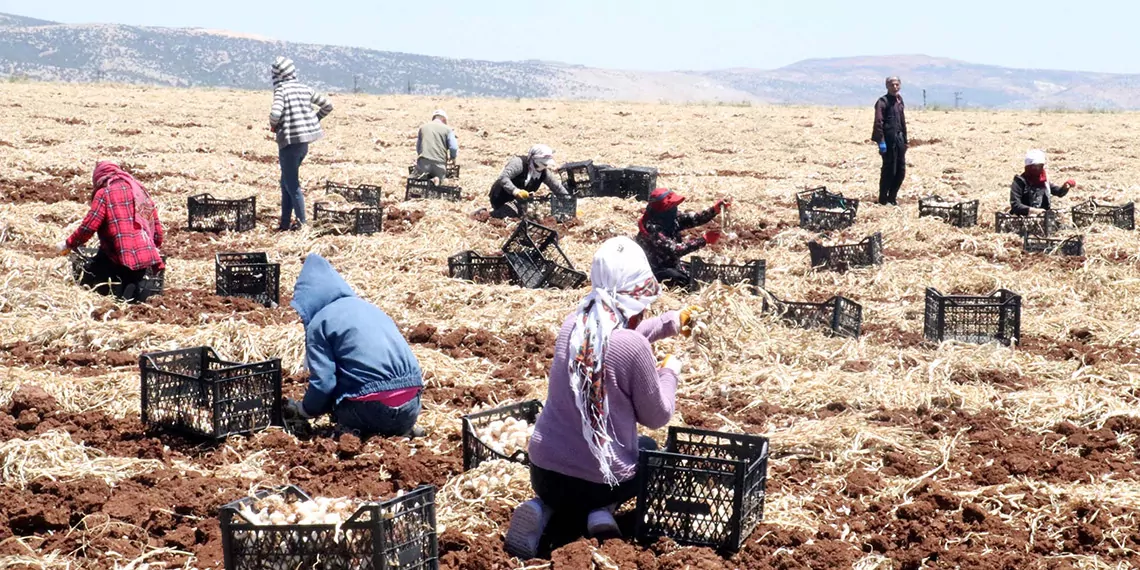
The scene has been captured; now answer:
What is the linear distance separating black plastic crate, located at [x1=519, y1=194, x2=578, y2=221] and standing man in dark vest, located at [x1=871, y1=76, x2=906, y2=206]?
4.55 metres

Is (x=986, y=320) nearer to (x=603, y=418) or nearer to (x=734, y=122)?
(x=603, y=418)

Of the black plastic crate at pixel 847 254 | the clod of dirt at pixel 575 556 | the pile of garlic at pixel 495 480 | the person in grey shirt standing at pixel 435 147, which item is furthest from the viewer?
the person in grey shirt standing at pixel 435 147

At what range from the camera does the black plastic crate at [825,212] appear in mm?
14739

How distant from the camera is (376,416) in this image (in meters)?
6.77

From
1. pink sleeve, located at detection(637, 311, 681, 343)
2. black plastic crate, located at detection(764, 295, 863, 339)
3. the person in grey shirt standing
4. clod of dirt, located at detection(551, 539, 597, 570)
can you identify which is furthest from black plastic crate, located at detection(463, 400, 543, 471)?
the person in grey shirt standing

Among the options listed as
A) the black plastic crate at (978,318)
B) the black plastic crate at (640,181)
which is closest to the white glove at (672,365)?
the black plastic crate at (978,318)

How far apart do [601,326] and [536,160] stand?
31.8 feet

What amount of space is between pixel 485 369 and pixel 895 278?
4.77 metres

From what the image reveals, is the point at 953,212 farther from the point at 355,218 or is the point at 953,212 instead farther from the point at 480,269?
the point at 355,218

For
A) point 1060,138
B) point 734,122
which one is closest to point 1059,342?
point 1060,138

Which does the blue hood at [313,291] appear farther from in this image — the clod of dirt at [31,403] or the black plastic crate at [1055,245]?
the black plastic crate at [1055,245]

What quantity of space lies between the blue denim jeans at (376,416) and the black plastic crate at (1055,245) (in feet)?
27.0

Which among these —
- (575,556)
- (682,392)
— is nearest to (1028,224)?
(682,392)

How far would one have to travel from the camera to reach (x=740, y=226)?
49.2ft
